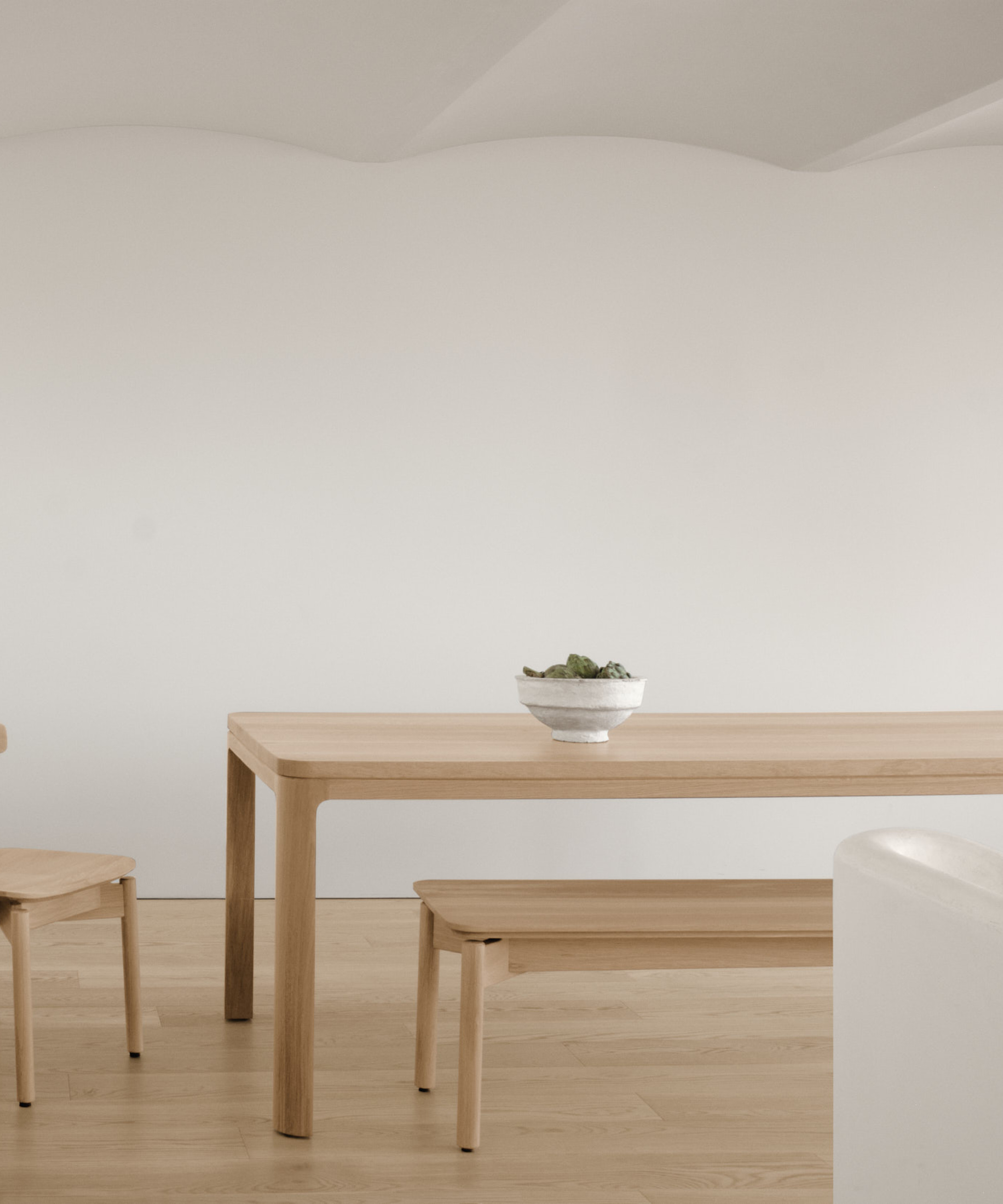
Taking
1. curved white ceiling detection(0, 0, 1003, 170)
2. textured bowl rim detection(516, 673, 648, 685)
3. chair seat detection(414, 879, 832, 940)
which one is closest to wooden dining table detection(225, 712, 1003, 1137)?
textured bowl rim detection(516, 673, 648, 685)

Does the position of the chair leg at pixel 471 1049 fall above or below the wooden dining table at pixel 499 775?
below

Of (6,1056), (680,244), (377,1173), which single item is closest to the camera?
(377,1173)

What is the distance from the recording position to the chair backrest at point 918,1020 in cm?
109

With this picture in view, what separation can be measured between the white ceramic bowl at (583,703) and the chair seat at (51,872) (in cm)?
85

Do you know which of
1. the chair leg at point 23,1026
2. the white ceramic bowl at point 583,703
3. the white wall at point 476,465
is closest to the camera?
the chair leg at point 23,1026

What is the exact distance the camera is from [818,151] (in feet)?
13.4

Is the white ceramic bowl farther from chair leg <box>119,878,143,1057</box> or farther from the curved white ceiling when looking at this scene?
the curved white ceiling

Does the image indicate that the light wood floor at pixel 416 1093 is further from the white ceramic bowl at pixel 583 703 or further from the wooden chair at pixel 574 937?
the white ceramic bowl at pixel 583 703

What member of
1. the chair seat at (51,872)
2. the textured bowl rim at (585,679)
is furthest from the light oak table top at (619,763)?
the chair seat at (51,872)

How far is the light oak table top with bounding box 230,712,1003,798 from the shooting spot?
2168 millimetres

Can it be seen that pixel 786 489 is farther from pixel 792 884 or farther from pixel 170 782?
pixel 170 782

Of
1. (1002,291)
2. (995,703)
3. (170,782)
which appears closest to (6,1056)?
(170,782)

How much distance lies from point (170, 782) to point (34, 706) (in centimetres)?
47

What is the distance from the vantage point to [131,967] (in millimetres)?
2502
